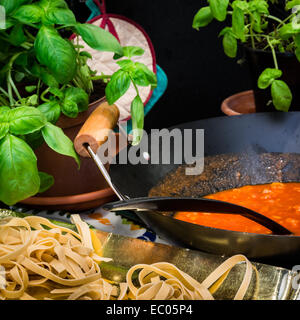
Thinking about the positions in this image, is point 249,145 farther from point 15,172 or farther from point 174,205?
point 15,172

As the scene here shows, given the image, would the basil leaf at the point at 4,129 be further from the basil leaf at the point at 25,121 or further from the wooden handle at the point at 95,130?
the wooden handle at the point at 95,130

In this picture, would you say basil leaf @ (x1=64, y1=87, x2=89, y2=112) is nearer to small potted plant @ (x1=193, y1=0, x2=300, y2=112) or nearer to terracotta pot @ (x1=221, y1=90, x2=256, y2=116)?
small potted plant @ (x1=193, y1=0, x2=300, y2=112)

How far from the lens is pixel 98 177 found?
4.34ft

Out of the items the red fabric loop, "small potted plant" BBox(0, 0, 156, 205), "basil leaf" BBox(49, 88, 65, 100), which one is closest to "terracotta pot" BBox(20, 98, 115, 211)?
"small potted plant" BBox(0, 0, 156, 205)

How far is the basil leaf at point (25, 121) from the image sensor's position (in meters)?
0.99

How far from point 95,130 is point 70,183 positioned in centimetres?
26

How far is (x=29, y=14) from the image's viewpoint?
1.06 m

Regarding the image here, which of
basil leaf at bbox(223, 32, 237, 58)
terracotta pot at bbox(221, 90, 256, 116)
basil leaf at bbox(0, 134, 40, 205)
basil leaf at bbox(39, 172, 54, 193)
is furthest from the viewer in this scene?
terracotta pot at bbox(221, 90, 256, 116)

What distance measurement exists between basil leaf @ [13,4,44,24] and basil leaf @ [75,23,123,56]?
0.28ft

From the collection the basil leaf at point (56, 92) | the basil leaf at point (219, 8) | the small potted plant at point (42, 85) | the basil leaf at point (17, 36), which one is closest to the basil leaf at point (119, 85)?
the small potted plant at point (42, 85)

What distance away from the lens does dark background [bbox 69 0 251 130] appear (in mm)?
1780

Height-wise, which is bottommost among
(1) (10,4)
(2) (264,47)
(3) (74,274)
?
(3) (74,274)

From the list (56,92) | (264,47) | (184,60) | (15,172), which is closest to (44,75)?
(56,92)

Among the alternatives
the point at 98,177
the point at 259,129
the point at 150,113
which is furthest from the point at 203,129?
the point at 150,113
